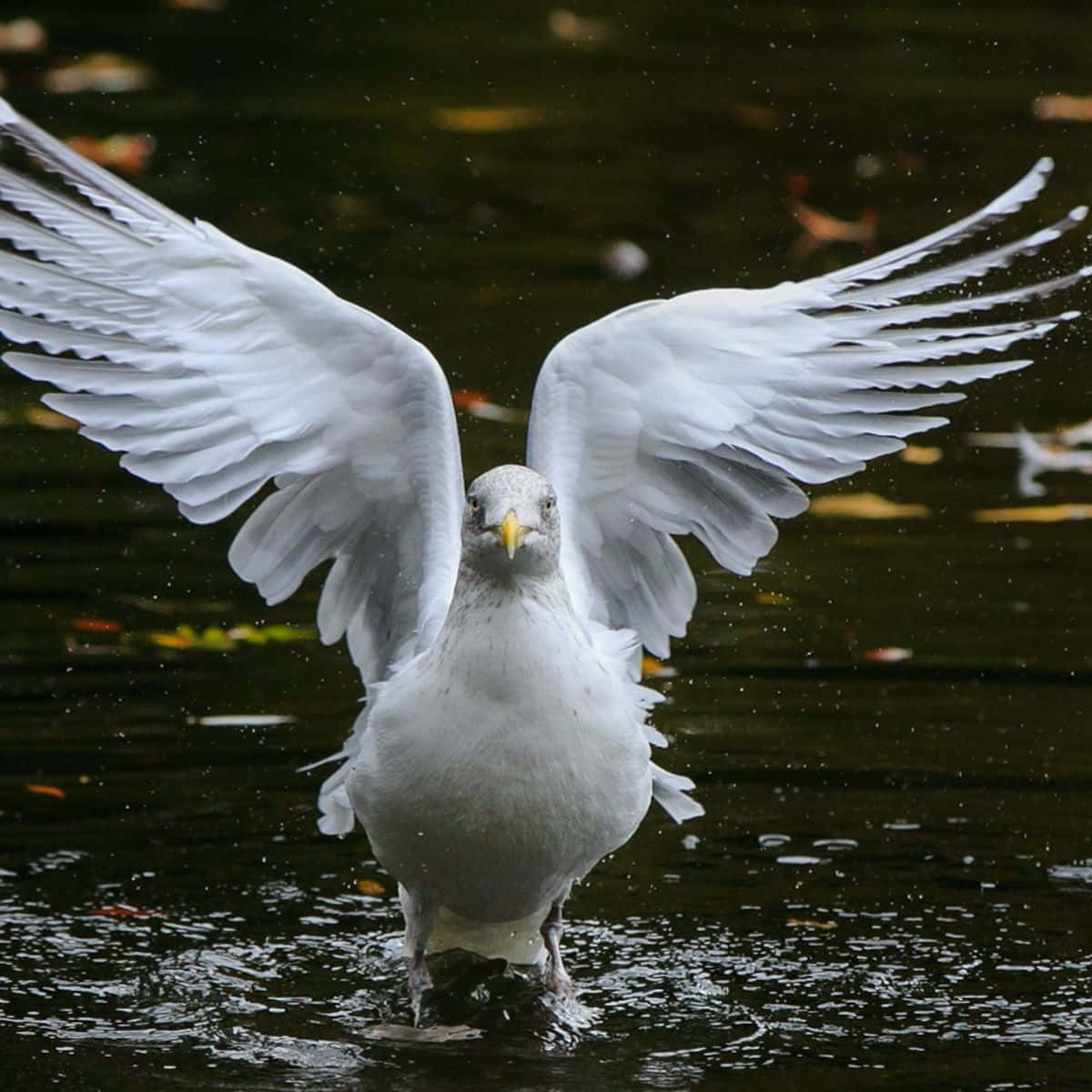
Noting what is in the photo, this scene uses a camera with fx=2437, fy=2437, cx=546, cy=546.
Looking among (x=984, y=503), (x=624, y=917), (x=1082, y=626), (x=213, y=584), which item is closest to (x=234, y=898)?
(x=624, y=917)

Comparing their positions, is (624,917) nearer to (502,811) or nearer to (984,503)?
(502,811)

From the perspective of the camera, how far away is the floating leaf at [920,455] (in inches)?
399

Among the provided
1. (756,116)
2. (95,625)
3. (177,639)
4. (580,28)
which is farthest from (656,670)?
(580,28)

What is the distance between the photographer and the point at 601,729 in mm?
5668

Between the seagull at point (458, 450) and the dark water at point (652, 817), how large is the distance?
345mm

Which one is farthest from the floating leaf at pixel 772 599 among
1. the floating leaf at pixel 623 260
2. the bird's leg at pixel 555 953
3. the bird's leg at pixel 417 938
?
the floating leaf at pixel 623 260

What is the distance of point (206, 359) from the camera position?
597 centimetres

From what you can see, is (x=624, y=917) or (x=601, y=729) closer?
(x=601, y=729)

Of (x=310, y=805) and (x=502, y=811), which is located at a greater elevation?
(x=502, y=811)

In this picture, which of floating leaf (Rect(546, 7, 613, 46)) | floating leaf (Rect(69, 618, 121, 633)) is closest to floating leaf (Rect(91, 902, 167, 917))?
floating leaf (Rect(69, 618, 121, 633))

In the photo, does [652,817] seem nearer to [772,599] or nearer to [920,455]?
[772,599]

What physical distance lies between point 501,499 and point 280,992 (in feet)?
4.69

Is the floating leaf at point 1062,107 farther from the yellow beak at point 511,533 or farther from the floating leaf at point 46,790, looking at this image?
the yellow beak at point 511,533

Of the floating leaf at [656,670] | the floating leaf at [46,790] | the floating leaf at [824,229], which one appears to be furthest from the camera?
the floating leaf at [824,229]
